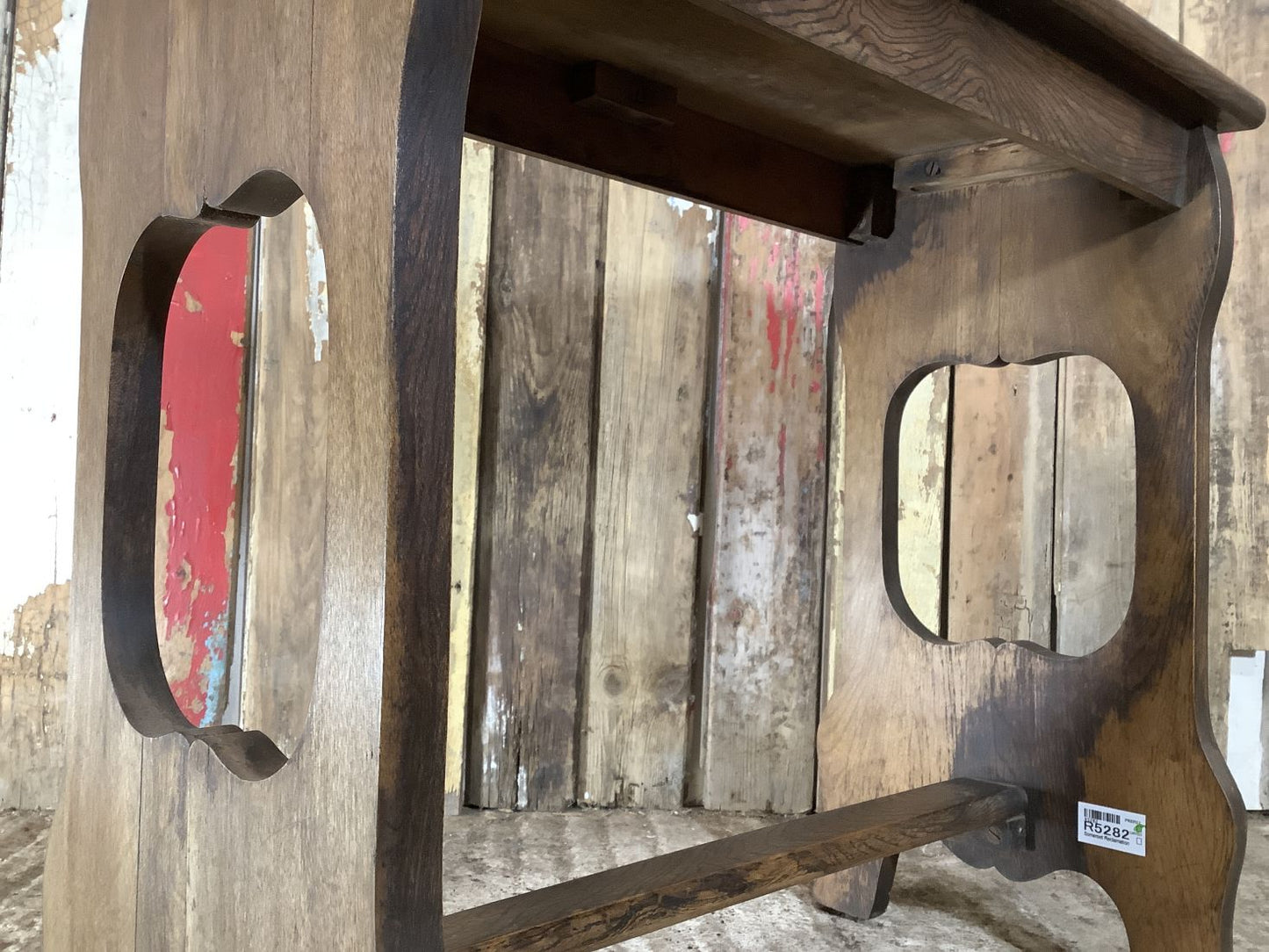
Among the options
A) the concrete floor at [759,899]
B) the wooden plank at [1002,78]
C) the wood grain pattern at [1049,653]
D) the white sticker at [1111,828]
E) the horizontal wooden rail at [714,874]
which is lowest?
the concrete floor at [759,899]

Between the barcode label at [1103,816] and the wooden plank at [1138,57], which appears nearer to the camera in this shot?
the wooden plank at [1138,57]

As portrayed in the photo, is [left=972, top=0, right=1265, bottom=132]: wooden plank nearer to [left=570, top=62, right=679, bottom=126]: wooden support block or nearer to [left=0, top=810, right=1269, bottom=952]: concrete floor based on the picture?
[left=570, top=62, right=679, bottom=126]: wooden support block

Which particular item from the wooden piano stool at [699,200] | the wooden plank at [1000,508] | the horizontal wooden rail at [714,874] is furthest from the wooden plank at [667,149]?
the horizontal wooden rail at [714,874]

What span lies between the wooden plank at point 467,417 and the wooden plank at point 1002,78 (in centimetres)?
88

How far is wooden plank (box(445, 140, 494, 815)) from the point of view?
1706mm

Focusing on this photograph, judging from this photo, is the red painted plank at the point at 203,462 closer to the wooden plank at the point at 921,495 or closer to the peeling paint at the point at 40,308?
the peeling paint at the point at 40,308

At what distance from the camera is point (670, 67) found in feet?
3.83

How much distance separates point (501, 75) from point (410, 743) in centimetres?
82

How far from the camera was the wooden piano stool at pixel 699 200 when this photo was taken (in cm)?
62

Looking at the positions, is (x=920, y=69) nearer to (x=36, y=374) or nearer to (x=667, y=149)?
(x=667, y=149)

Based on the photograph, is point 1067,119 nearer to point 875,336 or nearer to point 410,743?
point 875,336

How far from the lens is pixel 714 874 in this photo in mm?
972

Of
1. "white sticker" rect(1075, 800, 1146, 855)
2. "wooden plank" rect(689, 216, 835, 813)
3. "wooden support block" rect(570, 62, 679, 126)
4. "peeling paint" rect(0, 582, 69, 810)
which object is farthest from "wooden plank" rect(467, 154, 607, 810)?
"white sticker" rect(1075, 800, 1146, 855)

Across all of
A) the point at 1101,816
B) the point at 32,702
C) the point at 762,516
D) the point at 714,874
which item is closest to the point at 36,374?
the point at 32,702
